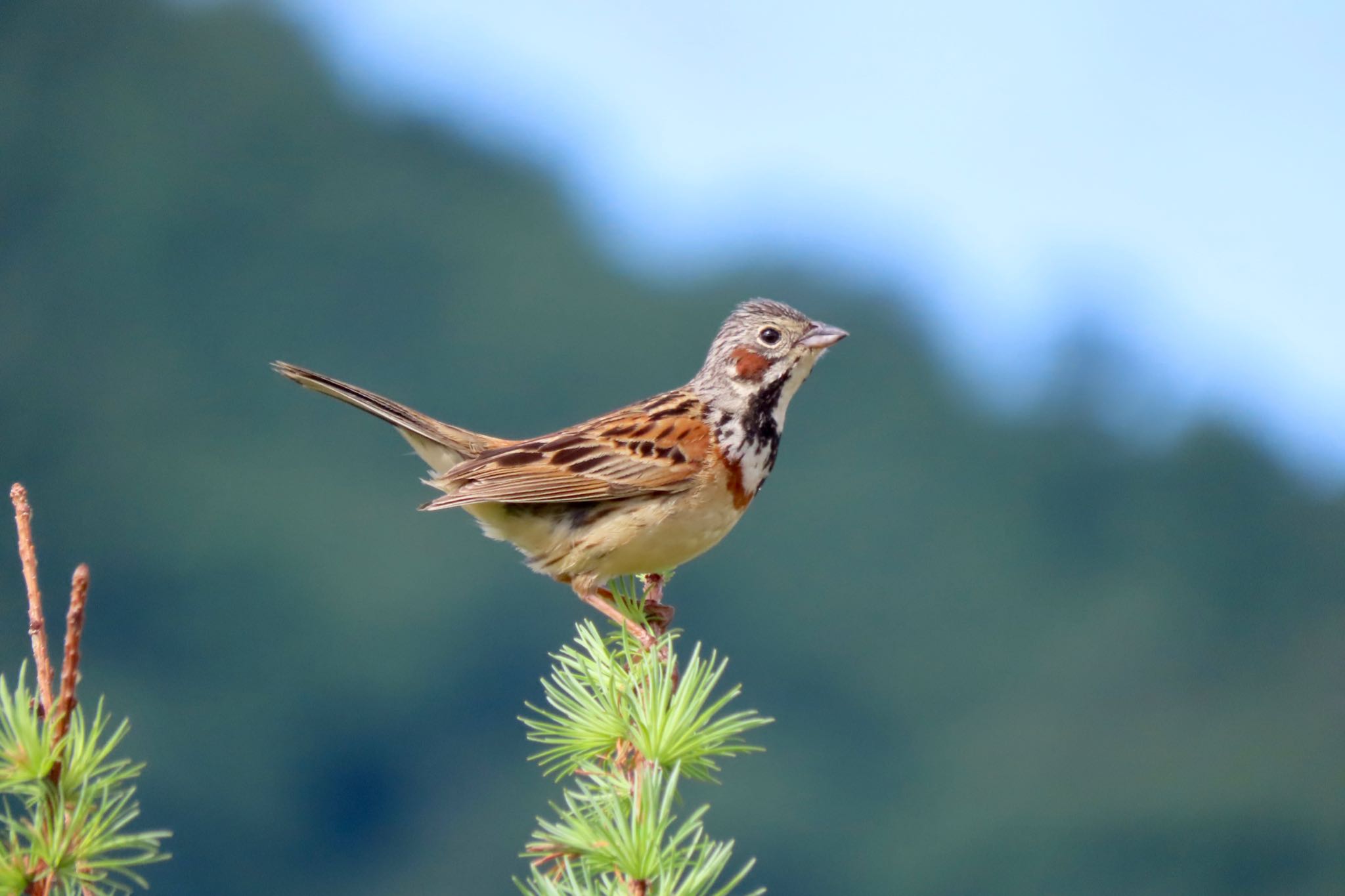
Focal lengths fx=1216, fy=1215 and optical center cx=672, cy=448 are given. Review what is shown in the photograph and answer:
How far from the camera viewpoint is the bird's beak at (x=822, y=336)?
13.2 ft

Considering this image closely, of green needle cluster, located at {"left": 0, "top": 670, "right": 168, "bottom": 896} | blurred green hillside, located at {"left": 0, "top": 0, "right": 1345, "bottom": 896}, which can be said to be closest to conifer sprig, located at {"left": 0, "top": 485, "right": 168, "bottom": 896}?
green needle cluster, located at {"left": 0, "top": 670, "right": 168, "bottom": 896}

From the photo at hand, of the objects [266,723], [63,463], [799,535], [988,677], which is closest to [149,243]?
[63,463]

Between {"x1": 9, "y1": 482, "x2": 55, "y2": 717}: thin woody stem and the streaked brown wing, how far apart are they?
7.16ft

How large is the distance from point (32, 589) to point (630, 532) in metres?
2.29

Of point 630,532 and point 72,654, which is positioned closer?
point 72,654

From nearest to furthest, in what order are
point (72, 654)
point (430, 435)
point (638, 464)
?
1. point (72, 654)
2. point (638, 464)
3. point (430, 435)

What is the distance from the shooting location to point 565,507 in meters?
3.86

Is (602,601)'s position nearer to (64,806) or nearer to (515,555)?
(64,806)

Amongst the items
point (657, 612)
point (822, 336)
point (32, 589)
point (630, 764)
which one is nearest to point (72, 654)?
point (32, 589)

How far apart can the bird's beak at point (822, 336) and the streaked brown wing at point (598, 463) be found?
42cm

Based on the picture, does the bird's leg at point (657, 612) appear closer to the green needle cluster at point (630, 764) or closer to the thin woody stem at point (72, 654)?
the green needle cluster at point (630, 764)

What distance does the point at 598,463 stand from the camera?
3.88 m

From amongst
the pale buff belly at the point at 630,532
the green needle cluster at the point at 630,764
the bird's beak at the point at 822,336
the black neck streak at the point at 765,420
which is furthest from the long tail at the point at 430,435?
the green needle cluster at the point at 630,764

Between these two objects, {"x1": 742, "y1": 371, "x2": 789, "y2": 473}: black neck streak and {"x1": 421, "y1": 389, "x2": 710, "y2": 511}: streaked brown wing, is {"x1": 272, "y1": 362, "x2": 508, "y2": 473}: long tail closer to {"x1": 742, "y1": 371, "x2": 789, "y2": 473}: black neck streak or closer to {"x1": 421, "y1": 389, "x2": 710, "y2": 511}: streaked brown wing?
{"x1": 421, "y1": 389, "x2": 710, "y2": 511}: streaked brown wing
